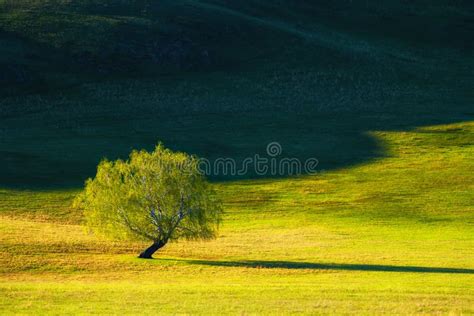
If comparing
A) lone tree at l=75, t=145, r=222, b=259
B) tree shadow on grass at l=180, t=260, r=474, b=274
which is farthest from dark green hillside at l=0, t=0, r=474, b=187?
tree shadow on grass at l=180, t=260, r=474, b=274

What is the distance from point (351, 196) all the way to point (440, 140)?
2768cm

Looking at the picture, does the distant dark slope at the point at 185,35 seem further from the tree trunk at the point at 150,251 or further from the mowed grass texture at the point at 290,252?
the tree trunk at the point at 150,251

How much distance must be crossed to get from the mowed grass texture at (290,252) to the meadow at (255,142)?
199 millimetres

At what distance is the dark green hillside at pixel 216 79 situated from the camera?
3661 inches

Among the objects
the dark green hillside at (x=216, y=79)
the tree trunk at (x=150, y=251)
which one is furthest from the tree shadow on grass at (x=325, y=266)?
the dark green hillside at (x=216, y=79)

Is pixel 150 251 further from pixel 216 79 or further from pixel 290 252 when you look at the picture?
pixel 216 79

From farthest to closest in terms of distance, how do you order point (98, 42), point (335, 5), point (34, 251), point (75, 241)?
point (335, 5) → point (98, 42) → point (75, 241) → point (34, 251)

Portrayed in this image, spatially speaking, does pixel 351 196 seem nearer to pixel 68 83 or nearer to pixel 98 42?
pixel 68 83

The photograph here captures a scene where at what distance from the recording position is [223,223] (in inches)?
2489

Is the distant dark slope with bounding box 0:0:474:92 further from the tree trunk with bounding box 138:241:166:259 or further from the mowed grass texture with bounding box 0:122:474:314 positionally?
the tree trunk with bounding box 138:241:166:259

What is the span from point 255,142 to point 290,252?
44.2 metres

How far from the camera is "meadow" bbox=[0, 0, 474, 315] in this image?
37.3 meters

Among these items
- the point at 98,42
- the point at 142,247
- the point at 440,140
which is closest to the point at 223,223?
the point at 142,247

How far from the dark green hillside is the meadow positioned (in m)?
0.49
